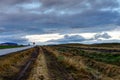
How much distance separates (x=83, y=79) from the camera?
2244 centimetres

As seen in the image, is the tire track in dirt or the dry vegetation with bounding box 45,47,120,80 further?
the dry vegetation with bounding box 45,47,120,80

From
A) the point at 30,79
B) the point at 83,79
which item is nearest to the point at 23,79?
the point at 30,79

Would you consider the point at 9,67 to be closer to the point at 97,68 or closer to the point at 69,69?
the point at 69,69

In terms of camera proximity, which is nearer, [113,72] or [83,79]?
[83,79]

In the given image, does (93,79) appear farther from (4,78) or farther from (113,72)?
(4,78)

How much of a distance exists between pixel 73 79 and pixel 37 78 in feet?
8.71

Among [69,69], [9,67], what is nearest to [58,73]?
[69,69]

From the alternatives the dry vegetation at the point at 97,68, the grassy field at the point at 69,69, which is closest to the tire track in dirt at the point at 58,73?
the grassy field at the point at 69,69

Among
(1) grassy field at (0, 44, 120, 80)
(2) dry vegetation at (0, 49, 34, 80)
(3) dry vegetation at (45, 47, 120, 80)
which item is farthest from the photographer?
(2) dry vegetation at (0, 49, 34, 80)

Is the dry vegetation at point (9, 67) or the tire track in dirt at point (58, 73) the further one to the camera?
the dry vegetation at point (9, 67)

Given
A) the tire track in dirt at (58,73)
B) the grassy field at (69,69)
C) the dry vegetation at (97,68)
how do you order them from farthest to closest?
the dry vegetation at (97,68), the grassy field at (69,69), the tire track in dirt at (58,73)

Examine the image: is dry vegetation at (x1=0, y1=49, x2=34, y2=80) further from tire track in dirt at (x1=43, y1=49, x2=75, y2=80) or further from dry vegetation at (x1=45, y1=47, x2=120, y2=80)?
dry vegetation at (x1=45, y1=47, x2=120, y2=80)

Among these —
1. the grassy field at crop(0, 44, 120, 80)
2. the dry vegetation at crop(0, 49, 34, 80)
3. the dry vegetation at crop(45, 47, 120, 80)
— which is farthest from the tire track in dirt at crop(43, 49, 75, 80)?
the dry vegetation at crop(0, 49, 34, 80)

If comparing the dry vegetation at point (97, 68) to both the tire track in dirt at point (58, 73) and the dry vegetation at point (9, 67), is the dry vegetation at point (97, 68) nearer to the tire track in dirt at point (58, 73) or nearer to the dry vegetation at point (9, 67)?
the tire track in dirt at point (58, 73)
